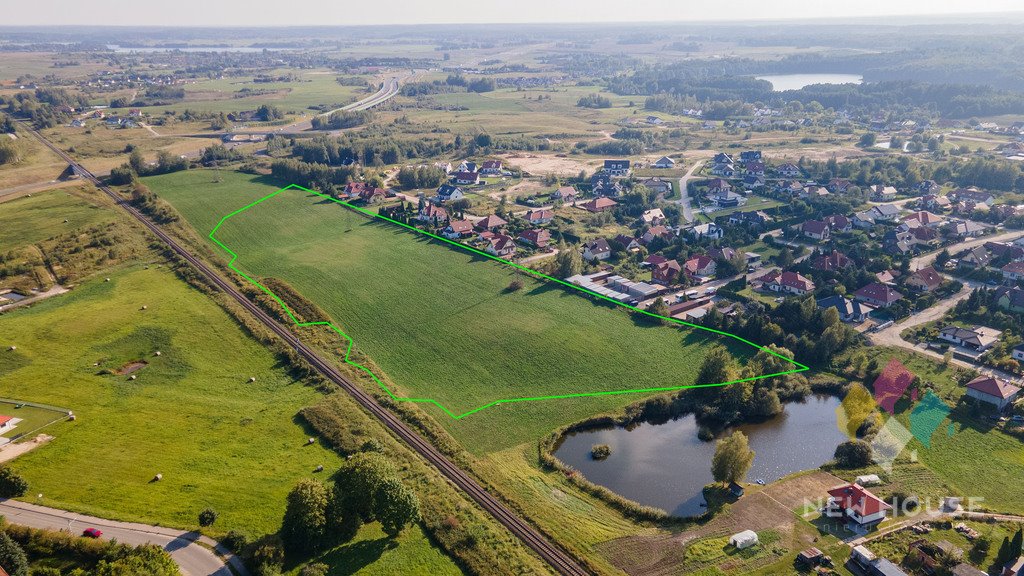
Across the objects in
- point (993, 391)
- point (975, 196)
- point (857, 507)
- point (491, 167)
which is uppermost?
point (491, 167)

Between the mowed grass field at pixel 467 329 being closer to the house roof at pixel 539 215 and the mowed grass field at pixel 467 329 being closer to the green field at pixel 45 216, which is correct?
the house roof at pixel 539 215

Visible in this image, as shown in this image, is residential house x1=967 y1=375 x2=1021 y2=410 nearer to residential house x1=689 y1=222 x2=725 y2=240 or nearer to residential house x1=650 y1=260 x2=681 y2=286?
residential house x1=650 y1=260 x2=681 y2=286

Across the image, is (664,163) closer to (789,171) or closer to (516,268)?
(789,171)

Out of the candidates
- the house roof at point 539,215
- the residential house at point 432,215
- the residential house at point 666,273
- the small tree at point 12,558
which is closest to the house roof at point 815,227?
the residential house at point 666,273

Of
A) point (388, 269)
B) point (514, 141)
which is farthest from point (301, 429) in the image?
point (514, 141)

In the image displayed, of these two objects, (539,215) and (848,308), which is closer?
(848,308)

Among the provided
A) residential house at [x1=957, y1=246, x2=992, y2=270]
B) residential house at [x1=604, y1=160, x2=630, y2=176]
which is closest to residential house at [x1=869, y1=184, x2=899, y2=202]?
residential house at [x1=957, y1=246, x2=992, y2=270]

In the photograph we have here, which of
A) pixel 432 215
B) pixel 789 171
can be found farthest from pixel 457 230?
pixel 789 171
